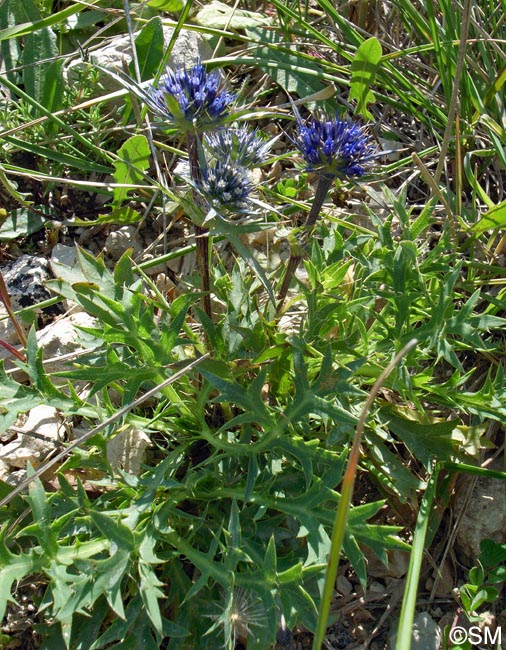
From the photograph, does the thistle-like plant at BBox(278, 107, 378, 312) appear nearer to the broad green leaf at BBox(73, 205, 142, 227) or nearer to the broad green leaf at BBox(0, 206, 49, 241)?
the broad green leaf at BBox(73, 205, 142, 227)

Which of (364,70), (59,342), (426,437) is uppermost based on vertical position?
(364,70)

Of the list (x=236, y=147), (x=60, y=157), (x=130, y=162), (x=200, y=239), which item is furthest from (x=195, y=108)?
(x=60, y=157)

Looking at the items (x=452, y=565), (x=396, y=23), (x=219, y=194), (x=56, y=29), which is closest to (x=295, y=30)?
(x=396, y=23)

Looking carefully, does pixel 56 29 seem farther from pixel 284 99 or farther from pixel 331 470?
pixel 331 470

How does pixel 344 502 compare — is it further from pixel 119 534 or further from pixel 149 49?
pixel 149 49

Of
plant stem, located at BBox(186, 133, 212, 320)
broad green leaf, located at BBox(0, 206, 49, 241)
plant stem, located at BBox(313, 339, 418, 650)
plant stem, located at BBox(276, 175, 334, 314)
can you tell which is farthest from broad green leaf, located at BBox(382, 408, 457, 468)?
broad green leaf, located at BBox(0, 206, 49, 241)
